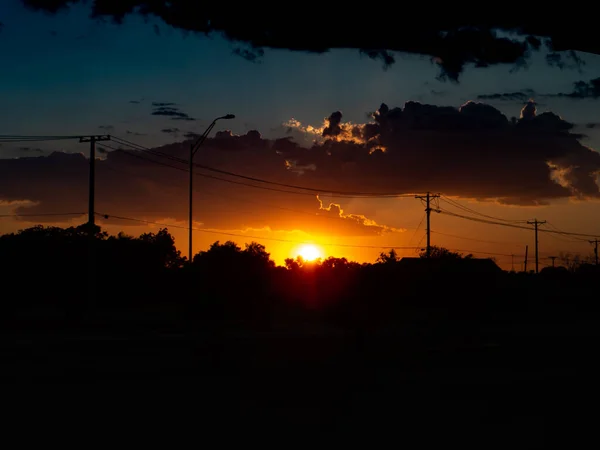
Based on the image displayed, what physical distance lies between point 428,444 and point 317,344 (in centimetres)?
1939

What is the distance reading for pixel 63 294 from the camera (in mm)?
50000

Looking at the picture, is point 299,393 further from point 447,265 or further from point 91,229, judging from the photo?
point 447,265

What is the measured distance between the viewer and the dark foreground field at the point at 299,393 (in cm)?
1158

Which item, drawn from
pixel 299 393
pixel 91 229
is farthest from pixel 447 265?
pixel 299 393

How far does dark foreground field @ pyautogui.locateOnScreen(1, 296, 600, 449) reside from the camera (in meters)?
11.6

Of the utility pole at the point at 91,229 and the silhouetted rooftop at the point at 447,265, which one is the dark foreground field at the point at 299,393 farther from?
the silhouetted rooftop at the point at 447,265

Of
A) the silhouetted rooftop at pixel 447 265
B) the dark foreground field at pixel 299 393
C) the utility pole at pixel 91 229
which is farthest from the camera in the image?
the silhouetted rooftop at pixel 447 265

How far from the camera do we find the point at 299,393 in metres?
16.4

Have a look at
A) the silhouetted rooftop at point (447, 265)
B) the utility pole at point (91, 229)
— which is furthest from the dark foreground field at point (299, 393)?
the silhouetted rooftop at point (447, 265)

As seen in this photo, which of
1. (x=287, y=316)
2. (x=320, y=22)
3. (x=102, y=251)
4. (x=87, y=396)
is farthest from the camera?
(x=287, y=316)

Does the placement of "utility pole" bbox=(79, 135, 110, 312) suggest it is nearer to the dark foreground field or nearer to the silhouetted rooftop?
the dark foreground field

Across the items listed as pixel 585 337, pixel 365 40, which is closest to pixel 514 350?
pixel 585 337

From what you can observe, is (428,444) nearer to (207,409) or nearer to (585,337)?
(207,409)

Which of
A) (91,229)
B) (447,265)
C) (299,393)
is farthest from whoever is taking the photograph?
(447,265)
